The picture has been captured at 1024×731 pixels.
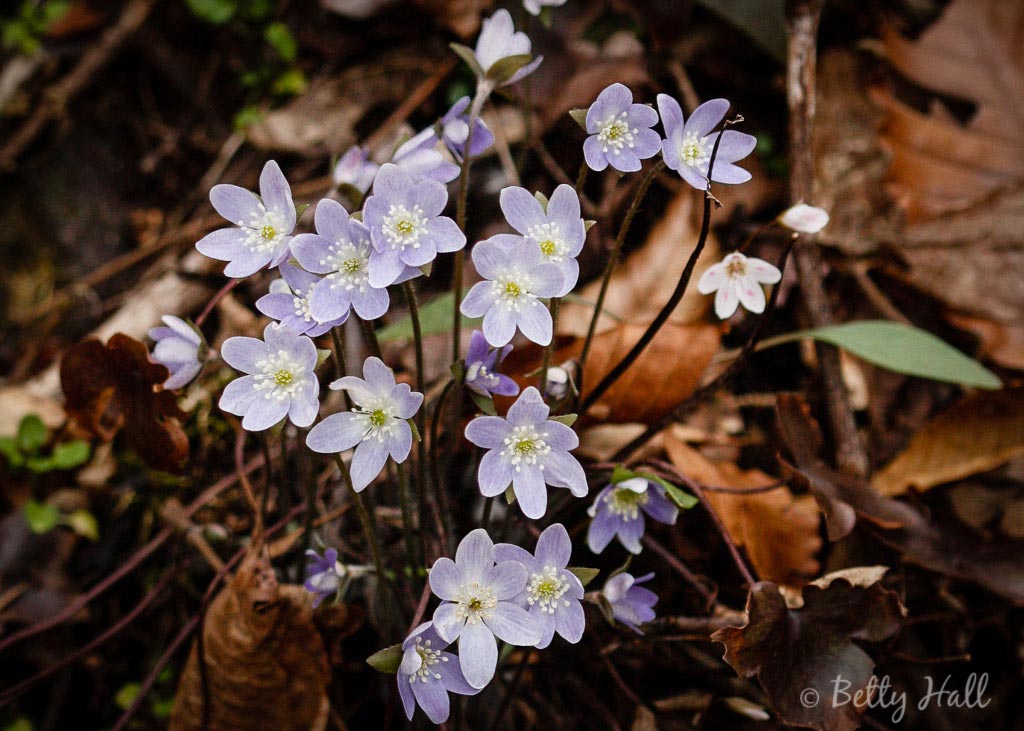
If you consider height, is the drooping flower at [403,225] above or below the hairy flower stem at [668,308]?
above

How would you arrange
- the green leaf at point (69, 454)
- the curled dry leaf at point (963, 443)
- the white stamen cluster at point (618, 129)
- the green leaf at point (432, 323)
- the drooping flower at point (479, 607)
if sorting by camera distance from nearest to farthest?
the drooping flower at point (479, 607) → the white stamen cluster at point (618, 129) → the green leaf at point (432, 323) → the curled dry leaf at point (963, 443) → the green leaf at point (69, 454)

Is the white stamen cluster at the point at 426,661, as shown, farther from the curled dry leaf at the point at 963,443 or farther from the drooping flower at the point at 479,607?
the curled dry leaf at the point at 963,443

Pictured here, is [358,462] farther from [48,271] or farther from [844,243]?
[48,271]

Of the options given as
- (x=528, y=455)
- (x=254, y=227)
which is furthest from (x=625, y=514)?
(x=254, y=227)

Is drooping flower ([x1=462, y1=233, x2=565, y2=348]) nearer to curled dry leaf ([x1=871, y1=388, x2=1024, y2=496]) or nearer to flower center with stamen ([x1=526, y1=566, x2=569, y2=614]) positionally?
flower center with stamen ([x1=526, y1=566, x2=569, y2=614])

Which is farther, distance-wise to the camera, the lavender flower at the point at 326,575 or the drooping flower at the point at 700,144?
the lavender flower at the point at 326,575

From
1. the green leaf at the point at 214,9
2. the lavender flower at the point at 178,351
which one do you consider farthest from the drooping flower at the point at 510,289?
the green leaf at the point at 214,9

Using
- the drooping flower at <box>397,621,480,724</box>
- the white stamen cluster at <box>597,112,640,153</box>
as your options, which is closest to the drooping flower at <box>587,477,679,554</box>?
the drooping flower at <box>397,621,480,724</box>
